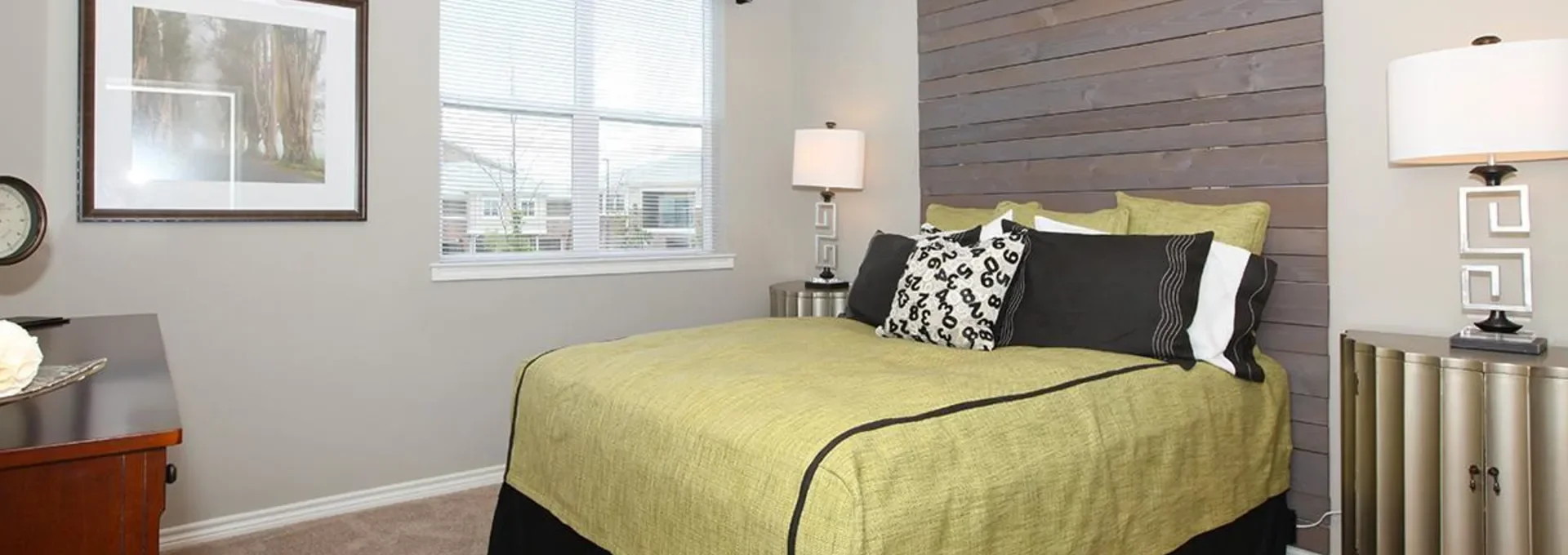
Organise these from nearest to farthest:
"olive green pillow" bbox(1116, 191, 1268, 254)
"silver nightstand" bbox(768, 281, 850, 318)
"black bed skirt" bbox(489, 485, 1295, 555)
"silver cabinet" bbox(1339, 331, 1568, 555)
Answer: "silver cabinet" bbox(1339, 331, 1568, 555) < "black bed skirt" bbox(489, 485, 1295, 555) < "olive green pillow" bbox(1116, 191, 1268, 254) < "silver nightstand" bbox(768, 281, 850, 318)

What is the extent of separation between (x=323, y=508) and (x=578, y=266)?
4.13 feet

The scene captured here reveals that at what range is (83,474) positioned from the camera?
977mm

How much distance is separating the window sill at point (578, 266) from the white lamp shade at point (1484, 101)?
8.74 ft

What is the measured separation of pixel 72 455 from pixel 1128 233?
2546 mm

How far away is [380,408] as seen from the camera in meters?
3.22

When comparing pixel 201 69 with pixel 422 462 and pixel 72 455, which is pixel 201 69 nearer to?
pixel 422 462

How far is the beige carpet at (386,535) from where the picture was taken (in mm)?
2766

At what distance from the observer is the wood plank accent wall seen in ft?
8.34

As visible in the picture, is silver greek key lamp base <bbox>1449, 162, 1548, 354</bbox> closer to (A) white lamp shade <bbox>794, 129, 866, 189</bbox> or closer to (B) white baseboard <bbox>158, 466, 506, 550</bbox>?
(A) white lamp shade <bbox>794, 129, 866, 189</bbox>

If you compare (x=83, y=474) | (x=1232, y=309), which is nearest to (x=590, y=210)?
(x=1232, y=309)

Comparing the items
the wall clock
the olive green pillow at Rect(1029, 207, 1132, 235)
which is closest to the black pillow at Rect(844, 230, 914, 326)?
the olive green pillow at Rect(1029, 207, 1132, 235)

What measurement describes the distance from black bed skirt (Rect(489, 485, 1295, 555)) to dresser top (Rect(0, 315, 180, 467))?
924 mm

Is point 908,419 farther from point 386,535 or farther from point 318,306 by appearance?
point 318,306

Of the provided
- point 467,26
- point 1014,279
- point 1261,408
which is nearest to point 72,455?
point 1014,279
